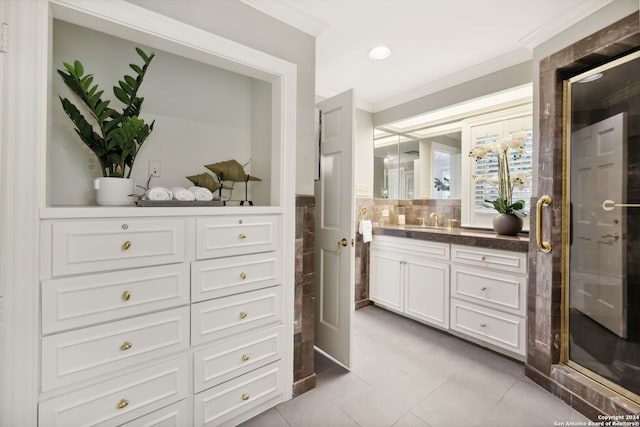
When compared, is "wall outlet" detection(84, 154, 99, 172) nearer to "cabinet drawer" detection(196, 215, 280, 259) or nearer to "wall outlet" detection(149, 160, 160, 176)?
"wall outlet" detection(149, 160, 160, 176)

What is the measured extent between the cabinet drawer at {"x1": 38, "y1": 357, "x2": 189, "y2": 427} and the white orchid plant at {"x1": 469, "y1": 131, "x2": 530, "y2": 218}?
2710 mm

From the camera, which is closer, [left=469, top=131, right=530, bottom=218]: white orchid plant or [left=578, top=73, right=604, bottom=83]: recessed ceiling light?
[left=578, top=73, right=604, bottom=83]: recessed ceiling light

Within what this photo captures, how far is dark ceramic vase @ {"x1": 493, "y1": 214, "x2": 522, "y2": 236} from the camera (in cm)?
253

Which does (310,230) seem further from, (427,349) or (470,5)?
(470,5)

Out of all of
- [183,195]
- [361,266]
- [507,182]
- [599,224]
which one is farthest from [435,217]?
[183,195]

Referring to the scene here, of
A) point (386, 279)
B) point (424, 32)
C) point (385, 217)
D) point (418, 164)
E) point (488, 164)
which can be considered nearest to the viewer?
point (424, 32)

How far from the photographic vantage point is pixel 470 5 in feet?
6.01

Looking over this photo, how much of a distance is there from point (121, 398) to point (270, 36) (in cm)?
205

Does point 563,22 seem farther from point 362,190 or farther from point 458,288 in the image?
point 362,190

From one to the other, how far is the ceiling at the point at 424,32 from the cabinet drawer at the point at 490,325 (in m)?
2.05

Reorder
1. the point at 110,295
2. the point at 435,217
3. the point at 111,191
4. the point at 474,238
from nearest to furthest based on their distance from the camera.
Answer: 1. the point at 110,295
2. the point at 111,191
3. the point at 474,238
4. the point at 435,217

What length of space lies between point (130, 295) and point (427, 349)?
2.31 metres

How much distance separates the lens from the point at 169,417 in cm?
144

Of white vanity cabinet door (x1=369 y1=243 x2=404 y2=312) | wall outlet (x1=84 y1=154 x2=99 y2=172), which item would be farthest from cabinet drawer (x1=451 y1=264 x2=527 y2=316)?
wall outlet (x1=84 y1=154 x2=99 y2=172)
